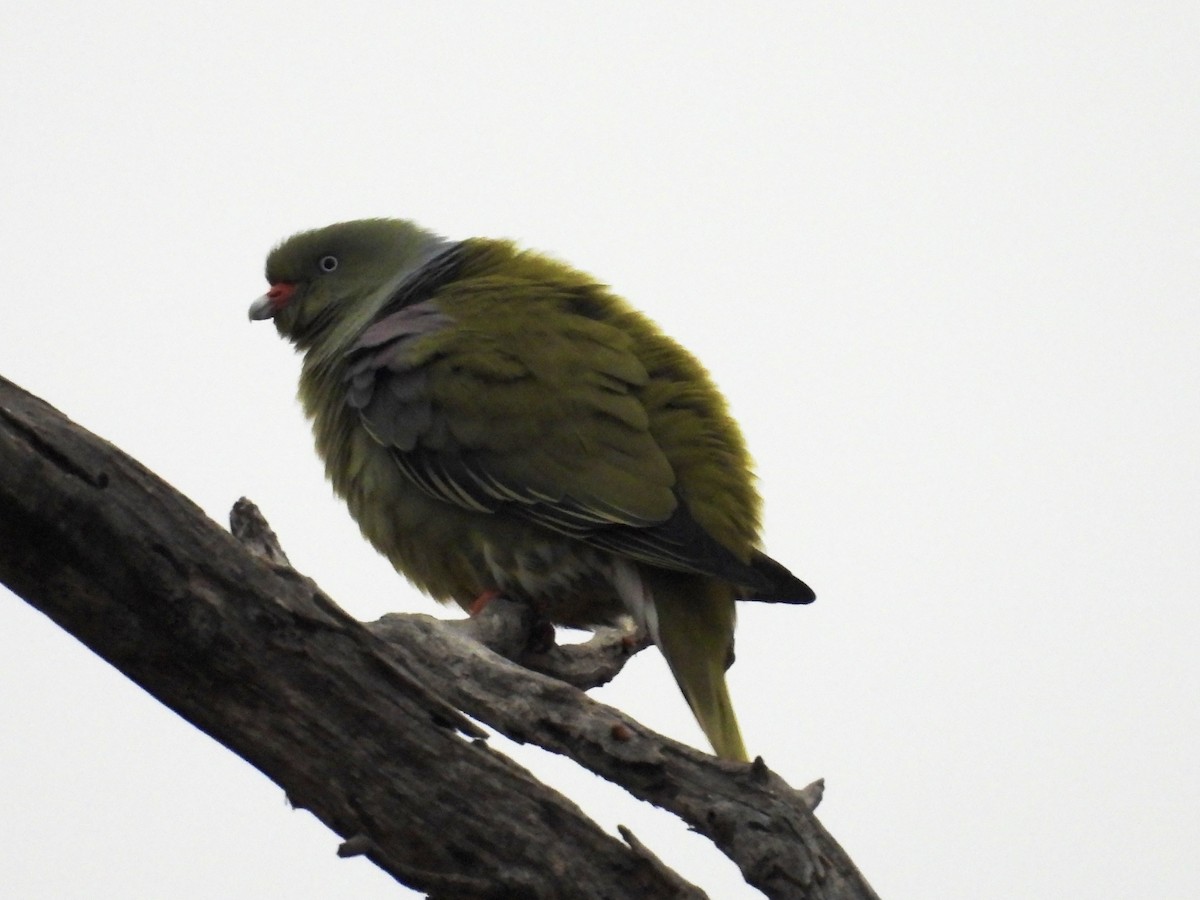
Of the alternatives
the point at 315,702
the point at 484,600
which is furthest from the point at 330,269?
the point at 315,702

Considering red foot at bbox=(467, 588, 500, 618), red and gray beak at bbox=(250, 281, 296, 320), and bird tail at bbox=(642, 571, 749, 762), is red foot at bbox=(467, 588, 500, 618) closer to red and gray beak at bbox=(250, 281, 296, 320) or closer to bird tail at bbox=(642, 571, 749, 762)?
bird tail at bbox=(642, 571, 749, 762)

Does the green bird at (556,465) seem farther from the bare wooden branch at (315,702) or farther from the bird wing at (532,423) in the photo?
the bare wooden branch at (315,702)

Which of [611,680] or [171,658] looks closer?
[171,658]

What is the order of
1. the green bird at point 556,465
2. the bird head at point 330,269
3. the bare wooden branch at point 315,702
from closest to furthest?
1. the bare wooden branch at point 315,702
2. the green bird at point 556,465
3. the bird head at point 330,269

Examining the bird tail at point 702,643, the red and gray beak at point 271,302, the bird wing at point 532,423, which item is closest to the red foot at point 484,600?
the bird wing at point 532,423

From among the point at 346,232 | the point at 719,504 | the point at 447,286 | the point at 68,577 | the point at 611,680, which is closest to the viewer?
the point at 68,577

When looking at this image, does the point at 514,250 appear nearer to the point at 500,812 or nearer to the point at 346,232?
the point at 346,232

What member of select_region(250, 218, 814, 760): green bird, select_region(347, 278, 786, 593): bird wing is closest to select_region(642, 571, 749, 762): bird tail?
select_region(250, 218, 814, 760): green bird

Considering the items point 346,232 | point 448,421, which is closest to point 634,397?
point 448,421

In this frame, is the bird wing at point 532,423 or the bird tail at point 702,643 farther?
the bird wing at point 532,423
